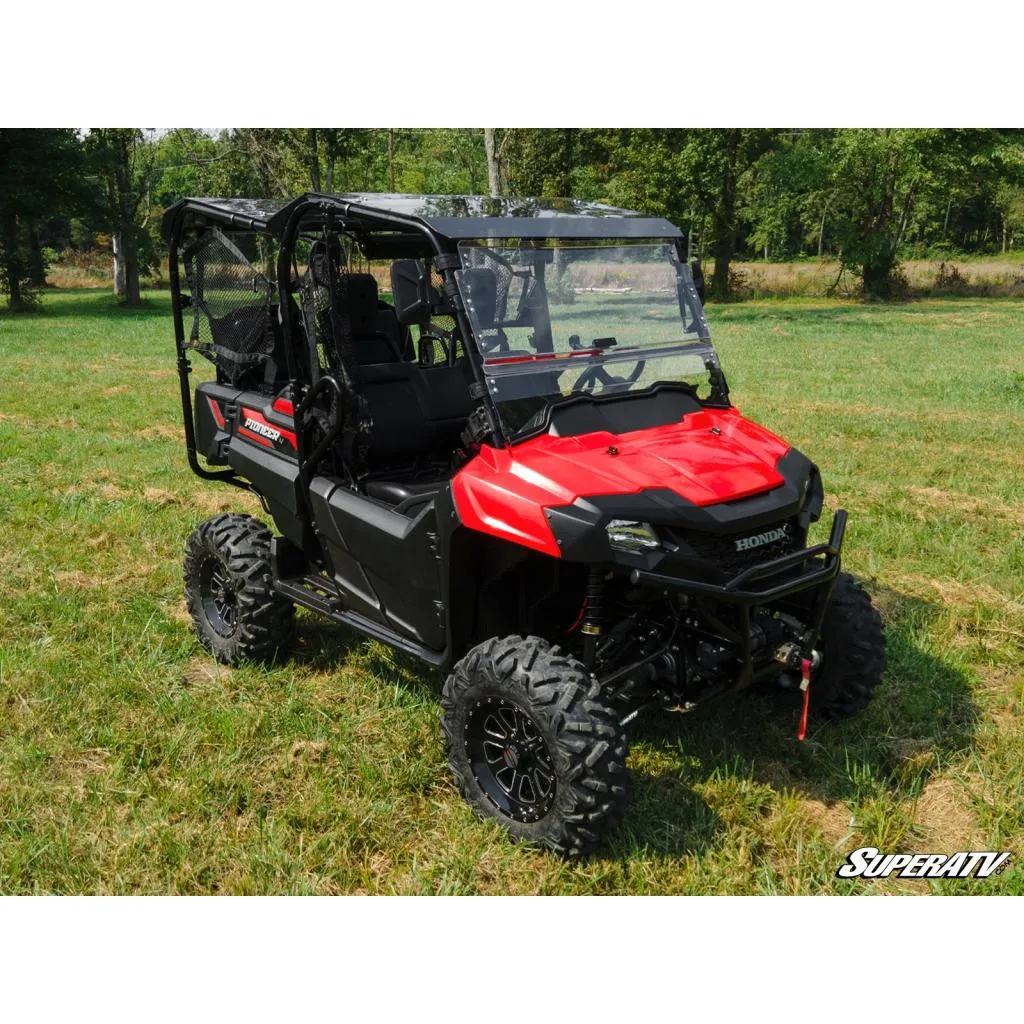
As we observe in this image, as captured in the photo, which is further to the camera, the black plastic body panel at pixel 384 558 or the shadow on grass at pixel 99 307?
the shadow on grass at pixel 99 307

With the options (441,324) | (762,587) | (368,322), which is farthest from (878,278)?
(762,587)

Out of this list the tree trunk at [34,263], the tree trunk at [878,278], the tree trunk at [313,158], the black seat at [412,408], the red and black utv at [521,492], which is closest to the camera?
the red and black utv at [521,492]

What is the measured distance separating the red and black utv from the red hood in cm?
1

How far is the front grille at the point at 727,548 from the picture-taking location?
3.59m

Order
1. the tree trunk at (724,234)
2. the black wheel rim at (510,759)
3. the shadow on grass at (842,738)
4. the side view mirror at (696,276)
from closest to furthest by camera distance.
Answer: the black wheel rim at (510,759) → the shadow on grass at (842,738) → the side view mirror at (696,276) → the tree trunk at (724,234)

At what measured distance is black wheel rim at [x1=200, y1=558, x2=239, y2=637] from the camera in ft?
17.3

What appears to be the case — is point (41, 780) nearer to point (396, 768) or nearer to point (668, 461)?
point (396, 768)

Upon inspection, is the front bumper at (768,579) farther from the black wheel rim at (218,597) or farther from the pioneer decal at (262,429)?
the black wheel rim at (218,597)

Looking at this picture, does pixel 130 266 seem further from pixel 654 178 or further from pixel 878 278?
pixel 878 278

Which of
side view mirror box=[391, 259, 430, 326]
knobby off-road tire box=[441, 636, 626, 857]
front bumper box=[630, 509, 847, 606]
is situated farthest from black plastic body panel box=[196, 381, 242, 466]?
front bumper box=[630, 509, 847, 606]

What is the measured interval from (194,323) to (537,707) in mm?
3300

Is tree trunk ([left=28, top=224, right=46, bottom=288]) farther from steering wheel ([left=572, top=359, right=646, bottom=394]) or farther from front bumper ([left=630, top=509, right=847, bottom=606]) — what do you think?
front bumper ([left=630, top=509, right=847, bottom=606])

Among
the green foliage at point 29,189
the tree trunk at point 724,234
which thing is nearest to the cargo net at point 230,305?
the green foliage at point 29,189

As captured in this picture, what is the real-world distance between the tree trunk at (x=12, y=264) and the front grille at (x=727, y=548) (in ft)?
95.7
